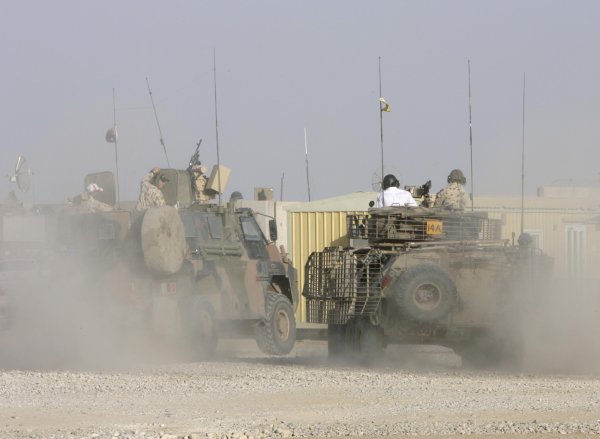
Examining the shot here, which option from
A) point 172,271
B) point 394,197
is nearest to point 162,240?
point 172,271

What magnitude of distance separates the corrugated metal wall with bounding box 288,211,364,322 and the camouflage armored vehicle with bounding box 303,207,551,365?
1166 centimetres

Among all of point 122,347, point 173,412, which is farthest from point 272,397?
point 122,347

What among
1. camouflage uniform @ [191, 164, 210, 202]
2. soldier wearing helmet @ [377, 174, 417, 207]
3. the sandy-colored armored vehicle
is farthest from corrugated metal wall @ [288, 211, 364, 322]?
soldier wearing helmet @ [377, 174, 417, 207]

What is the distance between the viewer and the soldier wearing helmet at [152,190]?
20609 millimetres

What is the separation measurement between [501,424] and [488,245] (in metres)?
5.97

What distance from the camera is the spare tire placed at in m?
18.1

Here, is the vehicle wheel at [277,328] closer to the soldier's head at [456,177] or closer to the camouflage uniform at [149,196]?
the camouflage uniform at [149,196]

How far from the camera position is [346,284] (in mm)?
16750

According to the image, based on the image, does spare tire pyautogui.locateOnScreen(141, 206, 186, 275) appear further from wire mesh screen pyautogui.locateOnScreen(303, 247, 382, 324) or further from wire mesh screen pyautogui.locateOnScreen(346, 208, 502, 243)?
wire mesh screen pyautogui.locateOnScreen(346, 208, 502, 243)

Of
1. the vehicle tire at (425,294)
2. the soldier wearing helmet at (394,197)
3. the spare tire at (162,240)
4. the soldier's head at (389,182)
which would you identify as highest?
the soldier's head at (389,182)

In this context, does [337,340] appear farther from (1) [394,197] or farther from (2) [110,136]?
(2) [110,136]

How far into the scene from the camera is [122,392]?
46.4ft

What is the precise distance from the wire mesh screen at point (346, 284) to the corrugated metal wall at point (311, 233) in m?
11.7

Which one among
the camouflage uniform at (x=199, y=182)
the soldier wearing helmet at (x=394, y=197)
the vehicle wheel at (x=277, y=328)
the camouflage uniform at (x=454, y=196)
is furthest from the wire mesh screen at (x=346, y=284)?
the camouflage uniform at (x=199, y=182)
